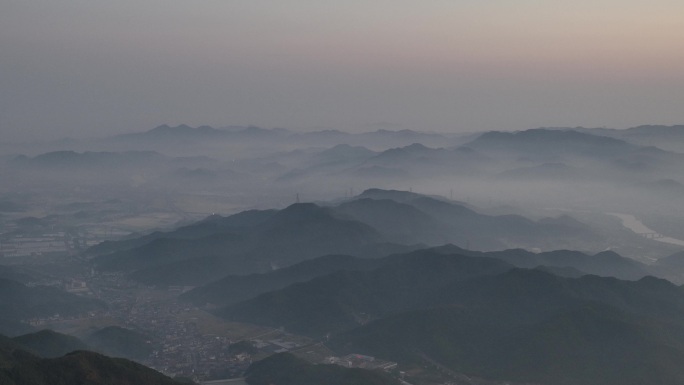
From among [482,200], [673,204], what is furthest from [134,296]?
[673,204]

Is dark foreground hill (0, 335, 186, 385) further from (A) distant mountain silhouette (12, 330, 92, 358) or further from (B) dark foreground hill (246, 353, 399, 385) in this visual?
(B) dark foreground hill (246, 353, 399, 385)

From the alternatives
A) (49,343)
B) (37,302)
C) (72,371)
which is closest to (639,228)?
(37,302)

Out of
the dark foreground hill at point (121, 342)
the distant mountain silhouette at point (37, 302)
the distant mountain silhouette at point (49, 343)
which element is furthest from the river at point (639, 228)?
the distant mountain silhouette at point (49, 343)

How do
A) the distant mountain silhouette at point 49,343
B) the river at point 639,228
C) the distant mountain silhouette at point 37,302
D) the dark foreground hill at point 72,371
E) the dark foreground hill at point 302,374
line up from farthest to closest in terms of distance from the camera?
1. the river at point 639,228
2. the distant mountain silhouette at point 37,302
3. the distant mountain silhouette at point 49,343
4. the dark foreground hill at point 302,374
5. the dark foreground hill at point 72,371

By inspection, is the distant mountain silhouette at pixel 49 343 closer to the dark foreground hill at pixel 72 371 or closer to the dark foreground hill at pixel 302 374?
the dark foreground hill at pixel 72 371

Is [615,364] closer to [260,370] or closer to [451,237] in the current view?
[260,370]
